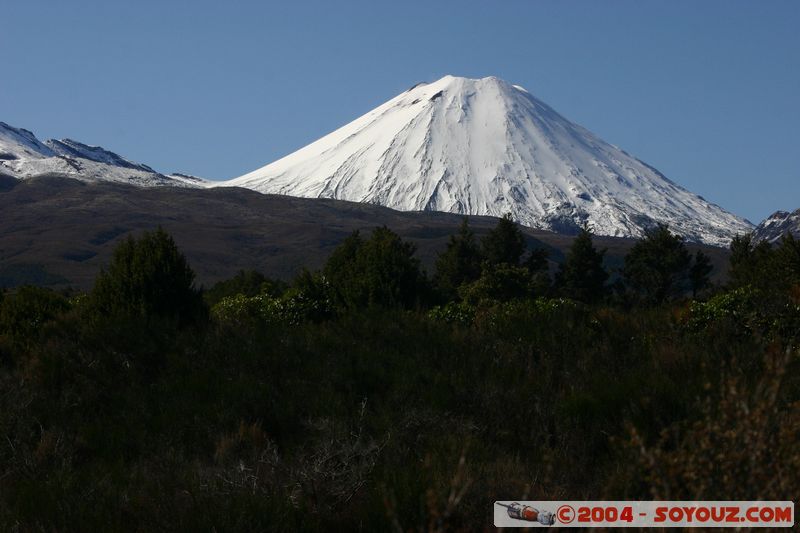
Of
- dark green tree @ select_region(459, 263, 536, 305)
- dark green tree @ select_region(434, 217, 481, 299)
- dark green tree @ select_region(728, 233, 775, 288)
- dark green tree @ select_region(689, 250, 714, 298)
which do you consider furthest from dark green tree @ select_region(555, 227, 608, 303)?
dark green tree @ select_region(459, 263, 536, 305)

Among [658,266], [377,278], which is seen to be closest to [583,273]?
[658,266]

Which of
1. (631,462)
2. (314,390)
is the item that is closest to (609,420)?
(631,462)

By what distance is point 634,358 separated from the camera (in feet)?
38.9

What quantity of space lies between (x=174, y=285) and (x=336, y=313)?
585 cm

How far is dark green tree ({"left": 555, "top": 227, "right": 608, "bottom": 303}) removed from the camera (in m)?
47.1

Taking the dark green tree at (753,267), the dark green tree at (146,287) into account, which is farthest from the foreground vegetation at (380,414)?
the dark green tree at (753,267)

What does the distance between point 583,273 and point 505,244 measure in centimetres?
455

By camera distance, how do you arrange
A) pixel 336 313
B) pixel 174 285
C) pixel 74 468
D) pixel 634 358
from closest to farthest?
pixel 74 468, pixel 634 358, pixel 174 285, pixel 336 313

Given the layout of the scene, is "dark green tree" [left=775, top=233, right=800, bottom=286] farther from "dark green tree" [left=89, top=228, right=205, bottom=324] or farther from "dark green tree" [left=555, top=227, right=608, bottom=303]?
"dark green tree" [left=89, top=228, right=205, bottom=324]

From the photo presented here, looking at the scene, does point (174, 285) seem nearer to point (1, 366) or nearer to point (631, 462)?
point (1, 366)

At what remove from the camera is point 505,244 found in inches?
A: 1964

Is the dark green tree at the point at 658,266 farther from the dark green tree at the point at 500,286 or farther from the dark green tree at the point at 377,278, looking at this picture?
the dark green tree at the point at 377,278

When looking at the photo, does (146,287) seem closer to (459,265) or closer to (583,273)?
(459,265)

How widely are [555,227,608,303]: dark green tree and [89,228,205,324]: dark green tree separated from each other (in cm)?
3060
